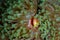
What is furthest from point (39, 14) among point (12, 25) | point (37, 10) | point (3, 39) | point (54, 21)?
point (3, 39)

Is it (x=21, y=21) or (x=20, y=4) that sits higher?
(x=20, y=4)

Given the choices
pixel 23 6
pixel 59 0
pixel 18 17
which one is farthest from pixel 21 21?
pixel 59 0

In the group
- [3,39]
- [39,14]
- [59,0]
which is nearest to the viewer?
[3,39]

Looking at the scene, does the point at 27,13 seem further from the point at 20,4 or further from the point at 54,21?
the point at 54,21

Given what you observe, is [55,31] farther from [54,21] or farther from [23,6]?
[23,6]

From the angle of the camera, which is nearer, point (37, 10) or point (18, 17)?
point (18, 17)

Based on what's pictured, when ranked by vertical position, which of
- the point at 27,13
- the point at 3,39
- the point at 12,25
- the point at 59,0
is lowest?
the point at 3,39

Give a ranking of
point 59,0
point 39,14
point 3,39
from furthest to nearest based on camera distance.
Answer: point 59,0, point 39,14, point 3,39
